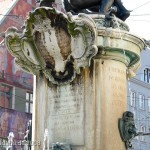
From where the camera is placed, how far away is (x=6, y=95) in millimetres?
33812

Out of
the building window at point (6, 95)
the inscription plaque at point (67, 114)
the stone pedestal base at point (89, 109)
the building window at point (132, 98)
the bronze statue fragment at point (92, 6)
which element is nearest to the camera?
the stone pedestal base at point (89, 109)

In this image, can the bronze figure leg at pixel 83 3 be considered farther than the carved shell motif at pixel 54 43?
Yes

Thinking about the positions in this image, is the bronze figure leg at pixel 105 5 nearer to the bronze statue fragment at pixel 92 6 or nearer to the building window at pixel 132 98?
the bronze statue fragment at pixel 92 6

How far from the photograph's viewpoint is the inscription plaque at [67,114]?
797 cm

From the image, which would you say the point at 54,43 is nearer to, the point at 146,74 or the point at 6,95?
the point at 6,95

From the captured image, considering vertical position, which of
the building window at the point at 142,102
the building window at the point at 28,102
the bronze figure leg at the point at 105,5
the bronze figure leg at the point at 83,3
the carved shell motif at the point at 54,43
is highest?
the building window at the point at 142,102

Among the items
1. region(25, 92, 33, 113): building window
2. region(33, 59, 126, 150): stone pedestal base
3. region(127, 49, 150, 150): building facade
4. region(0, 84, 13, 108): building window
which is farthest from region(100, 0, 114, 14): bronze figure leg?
region(127, 49, 150, 150): building facade

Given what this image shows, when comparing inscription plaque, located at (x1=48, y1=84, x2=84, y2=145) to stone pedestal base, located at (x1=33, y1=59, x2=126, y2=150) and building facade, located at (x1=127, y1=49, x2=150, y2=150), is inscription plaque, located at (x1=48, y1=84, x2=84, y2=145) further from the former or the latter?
building facade, located at (x1=127, y1=49, x2=150, y2=150)

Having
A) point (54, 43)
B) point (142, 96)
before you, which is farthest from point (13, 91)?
point (54, 43)

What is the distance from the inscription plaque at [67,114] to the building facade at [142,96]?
33729 millimetres

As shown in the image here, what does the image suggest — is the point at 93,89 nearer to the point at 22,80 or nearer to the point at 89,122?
the point at 89,122

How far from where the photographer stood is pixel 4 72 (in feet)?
110

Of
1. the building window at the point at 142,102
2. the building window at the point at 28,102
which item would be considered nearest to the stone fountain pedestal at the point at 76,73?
the building window at the point at 28,102

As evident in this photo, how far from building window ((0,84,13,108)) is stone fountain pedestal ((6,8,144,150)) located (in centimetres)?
2493
